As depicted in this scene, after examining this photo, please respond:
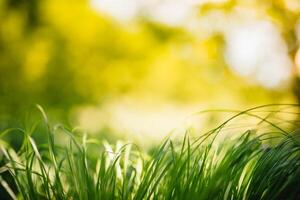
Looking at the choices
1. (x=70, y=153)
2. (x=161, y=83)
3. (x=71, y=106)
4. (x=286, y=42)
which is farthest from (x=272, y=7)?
(x=161, y=83)

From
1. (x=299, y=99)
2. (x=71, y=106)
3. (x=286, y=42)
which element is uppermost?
(x=286, y=42)

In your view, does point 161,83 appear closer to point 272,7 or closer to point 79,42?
point 79,42

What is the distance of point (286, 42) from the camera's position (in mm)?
3412

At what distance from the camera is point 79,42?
701 centimetres

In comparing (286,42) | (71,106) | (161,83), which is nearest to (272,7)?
(286,42)

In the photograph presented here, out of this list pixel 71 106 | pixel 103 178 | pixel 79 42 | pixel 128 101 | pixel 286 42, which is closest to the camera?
pixel 103 178

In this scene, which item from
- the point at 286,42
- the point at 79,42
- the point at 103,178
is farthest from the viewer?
the point at 79,42

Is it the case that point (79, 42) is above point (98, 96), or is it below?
above

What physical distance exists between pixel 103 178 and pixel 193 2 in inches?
78.5

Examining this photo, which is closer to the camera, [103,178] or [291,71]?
[103,178]

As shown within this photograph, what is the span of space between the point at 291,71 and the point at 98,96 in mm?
4079

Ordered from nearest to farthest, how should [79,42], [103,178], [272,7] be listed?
[103,178], [272,7], [79,42]

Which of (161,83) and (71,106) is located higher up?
(161,83)

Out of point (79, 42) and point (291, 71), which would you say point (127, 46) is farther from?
point (291, 71)
